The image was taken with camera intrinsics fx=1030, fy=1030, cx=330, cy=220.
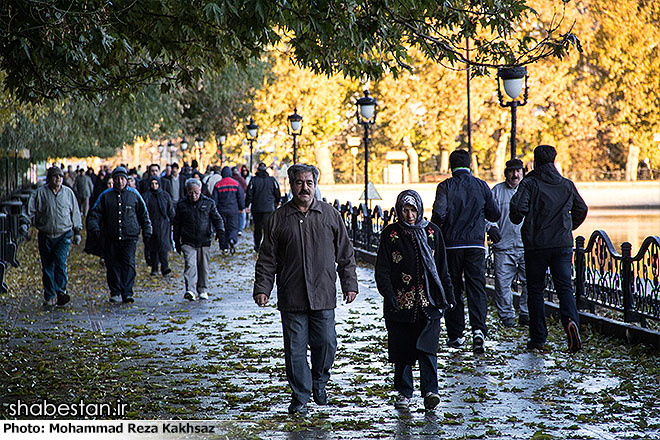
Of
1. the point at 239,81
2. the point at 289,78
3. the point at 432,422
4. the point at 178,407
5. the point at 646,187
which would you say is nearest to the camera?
the point at 432,422

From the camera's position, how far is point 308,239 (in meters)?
7.52

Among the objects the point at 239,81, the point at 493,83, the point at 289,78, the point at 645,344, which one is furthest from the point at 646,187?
the point at 645,344

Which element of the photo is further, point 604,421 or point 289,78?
point 289,78

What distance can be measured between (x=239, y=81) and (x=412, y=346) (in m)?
22.8

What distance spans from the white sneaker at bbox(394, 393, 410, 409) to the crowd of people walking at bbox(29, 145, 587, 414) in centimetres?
1

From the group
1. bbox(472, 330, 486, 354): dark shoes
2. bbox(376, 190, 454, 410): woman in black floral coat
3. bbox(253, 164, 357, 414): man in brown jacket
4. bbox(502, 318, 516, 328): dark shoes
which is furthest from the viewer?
bbox(502, 318, 516, 328): dark shoes

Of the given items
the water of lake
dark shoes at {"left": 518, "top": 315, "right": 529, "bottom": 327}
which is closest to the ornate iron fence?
dark shoes at {"left": 518, "top": 315, "right": 529, "bottom": 327}

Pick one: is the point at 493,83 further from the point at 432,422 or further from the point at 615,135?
the point at 432,422

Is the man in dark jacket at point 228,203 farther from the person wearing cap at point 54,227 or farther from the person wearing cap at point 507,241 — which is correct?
the person wearing cap at point 507,241

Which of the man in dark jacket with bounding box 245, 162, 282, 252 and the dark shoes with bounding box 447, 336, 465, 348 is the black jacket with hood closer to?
the dark shoes with bounding box 447, 336, 465, 348

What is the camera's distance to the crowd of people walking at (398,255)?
7.52 metres

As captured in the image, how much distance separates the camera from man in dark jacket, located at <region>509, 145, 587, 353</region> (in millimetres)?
9664

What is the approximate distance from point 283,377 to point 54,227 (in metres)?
5.91

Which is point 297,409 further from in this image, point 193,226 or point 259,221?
point 259,221
